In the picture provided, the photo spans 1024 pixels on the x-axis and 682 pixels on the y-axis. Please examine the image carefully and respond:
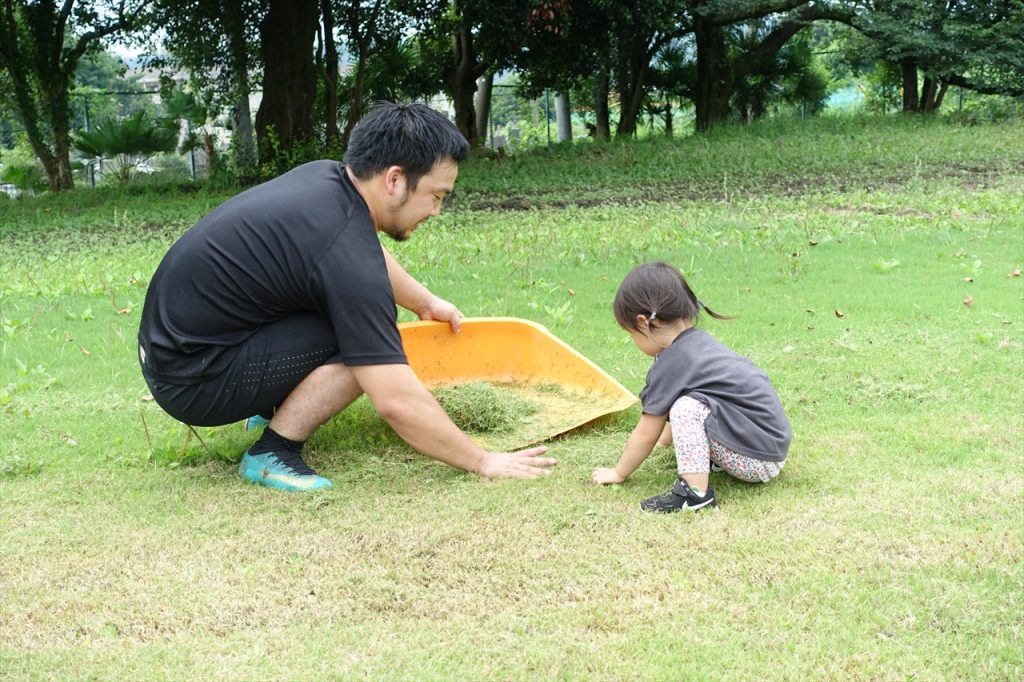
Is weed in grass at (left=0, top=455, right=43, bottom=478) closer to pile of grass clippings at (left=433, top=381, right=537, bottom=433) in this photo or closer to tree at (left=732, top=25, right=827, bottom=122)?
pile of grass clippings at (left=433, top=381, right=537, bottom=433)

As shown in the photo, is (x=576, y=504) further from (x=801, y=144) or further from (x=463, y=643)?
(x=801, y=144)

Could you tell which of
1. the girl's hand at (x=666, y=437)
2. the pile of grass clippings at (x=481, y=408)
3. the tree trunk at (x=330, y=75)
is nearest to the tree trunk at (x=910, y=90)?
the tree trunk at (x=330, y=75)

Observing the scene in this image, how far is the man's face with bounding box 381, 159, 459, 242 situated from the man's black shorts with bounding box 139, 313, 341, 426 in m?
0.40

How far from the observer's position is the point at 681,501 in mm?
3273

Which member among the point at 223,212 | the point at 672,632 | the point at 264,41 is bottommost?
the point at 672,632

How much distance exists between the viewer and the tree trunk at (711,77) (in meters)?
17.5

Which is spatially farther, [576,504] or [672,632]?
[576,504]

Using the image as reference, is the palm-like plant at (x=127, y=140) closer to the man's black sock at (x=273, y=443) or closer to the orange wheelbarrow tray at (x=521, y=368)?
the orange wheelbarrow tray at (x=521, y=368)

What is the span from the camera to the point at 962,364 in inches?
186

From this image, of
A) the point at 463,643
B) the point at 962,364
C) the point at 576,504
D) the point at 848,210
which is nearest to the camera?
the point at 463,643

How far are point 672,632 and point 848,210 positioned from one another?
24.1 ft

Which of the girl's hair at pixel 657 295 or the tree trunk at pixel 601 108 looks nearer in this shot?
the girl's hair at pixel 657 295

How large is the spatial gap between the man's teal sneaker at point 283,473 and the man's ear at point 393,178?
1.00 m

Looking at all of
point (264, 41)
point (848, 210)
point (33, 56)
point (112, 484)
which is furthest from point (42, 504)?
point (33, 56)
